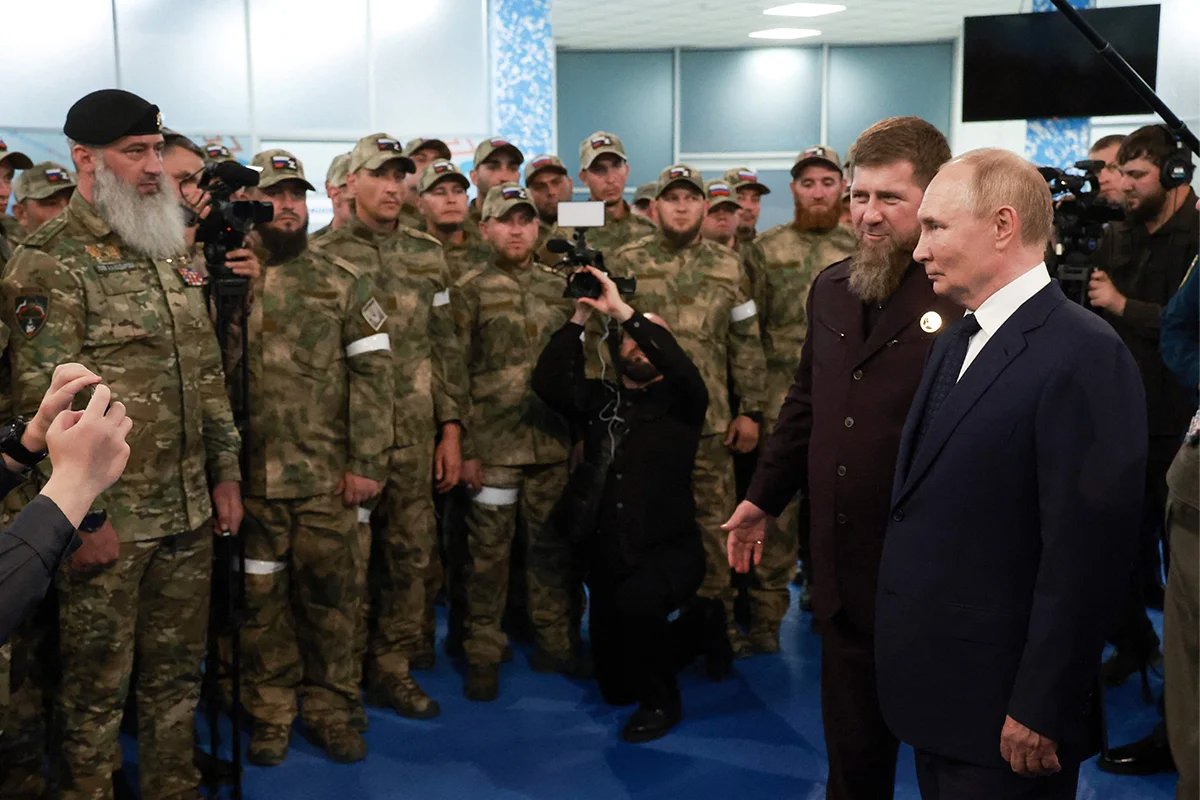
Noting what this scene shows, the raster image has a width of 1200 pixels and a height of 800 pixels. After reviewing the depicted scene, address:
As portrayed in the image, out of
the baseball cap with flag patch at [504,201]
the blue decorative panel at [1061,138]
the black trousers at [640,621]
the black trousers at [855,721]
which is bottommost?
the black trousers at [640,621]

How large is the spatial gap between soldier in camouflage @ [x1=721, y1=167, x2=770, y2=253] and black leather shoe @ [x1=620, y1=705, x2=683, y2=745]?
3.05 meters

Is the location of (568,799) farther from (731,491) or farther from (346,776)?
(731,491)

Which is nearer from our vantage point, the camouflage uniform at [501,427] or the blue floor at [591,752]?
the blue floor at [591,752]

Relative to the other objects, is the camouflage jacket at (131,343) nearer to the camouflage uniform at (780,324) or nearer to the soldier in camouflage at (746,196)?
the camouflage uniform at (780,324)

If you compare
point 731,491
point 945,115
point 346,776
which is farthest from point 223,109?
point 945,115

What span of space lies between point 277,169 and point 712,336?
1604mm

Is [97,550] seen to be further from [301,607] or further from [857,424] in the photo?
[857,424]

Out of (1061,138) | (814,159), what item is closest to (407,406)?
(814,159)

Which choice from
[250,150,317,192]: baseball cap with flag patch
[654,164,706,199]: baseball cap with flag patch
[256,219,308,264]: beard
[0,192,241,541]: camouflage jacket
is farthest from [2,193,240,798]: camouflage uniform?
[654,164,706,199]: baseball cap with flag patch

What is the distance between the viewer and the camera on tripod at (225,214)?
116 inches

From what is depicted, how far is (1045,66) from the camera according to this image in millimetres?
8359

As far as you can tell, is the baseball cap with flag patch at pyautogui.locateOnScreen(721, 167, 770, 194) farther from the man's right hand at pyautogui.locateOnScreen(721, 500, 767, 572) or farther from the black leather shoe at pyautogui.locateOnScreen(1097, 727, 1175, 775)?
the man's right hand at pyautogui.locateOnScreen(721, 500, 767, 572)

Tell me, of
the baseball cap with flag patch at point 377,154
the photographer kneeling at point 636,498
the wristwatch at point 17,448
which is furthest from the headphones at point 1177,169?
the wristwatch at point 17,448

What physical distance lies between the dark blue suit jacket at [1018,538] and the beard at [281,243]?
216 cm
